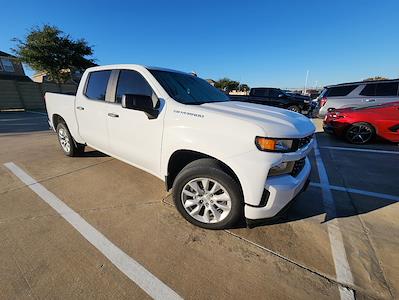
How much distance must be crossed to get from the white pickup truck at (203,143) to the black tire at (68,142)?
4.70 ft

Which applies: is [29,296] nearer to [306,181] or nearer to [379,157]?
[306,181]

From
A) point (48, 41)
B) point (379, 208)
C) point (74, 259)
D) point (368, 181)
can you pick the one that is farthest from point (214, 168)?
point (48, 41)

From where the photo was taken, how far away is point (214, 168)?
2.31m

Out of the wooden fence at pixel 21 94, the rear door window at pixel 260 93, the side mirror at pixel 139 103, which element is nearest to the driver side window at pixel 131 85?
the side mirror at pixel 139 103

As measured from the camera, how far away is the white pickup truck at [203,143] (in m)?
2.11

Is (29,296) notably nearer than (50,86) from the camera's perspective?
Yes

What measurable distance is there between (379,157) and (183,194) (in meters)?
5.37

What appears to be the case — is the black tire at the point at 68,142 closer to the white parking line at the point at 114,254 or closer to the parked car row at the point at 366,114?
the white parking line at the point at 114,254

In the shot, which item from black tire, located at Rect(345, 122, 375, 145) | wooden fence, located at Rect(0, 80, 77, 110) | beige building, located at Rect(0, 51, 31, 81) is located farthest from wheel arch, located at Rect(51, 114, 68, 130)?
beige building, located at Rect(0, 51, 31, 81)

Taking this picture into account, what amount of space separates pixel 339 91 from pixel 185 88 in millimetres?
9069

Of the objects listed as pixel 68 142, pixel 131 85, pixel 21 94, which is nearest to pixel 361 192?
pixel 131 85

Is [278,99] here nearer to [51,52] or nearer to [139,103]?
[139,103]

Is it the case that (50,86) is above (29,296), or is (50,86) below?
above

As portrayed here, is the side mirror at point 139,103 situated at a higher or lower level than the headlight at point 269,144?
higher
